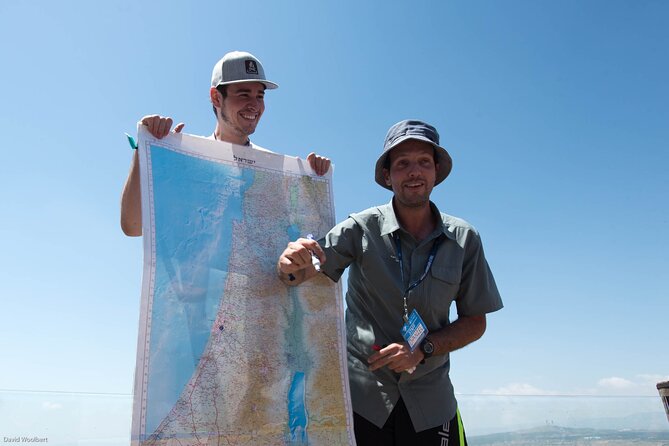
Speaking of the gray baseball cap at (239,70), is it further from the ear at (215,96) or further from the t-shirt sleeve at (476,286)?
the t-shirt sleeve at (476,286)

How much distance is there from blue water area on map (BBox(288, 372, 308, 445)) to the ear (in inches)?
57.9

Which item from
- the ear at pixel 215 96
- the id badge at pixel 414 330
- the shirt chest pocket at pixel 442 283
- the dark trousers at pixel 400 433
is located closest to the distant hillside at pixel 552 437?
the dark trousers at pixel 400 433

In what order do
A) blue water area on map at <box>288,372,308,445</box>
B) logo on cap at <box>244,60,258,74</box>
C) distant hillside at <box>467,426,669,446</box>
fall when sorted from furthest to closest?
distant hillside at <box>467,426,669,446</box>, logo on cap at <box>244,60,258,74</box>, blue water area on map at <box>288,372,308,445</box>

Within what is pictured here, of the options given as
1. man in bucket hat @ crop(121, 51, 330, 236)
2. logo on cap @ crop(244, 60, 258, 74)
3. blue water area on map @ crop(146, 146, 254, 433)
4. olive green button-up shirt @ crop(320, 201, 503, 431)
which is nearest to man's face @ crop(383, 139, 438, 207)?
olive green button-up shirt @ crop(320, 201, 503, 431)

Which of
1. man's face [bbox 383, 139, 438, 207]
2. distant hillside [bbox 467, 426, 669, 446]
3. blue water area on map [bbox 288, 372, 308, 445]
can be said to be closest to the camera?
blue water area on map [bbox 288, 372, 308, 445]

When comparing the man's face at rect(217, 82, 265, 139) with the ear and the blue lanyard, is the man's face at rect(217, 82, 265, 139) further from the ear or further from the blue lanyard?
the blue lanyard

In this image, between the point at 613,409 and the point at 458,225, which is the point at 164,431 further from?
the point at 613,409

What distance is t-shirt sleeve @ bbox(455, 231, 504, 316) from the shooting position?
2258 millimetres

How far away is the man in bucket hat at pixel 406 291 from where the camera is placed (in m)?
2.07

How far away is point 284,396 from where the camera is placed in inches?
76.7

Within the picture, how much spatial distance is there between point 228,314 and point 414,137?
115 cm

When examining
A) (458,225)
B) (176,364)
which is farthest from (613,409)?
(176,364)

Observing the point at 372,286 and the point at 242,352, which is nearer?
the point at 242,352

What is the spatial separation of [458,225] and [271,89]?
48.7 inches
